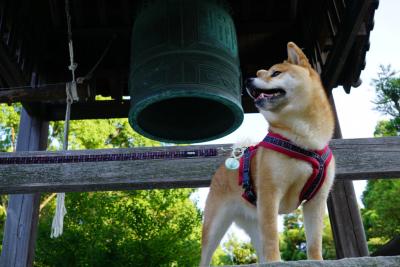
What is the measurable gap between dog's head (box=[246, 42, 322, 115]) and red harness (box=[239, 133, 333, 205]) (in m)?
0.14

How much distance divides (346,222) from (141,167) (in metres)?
1.77

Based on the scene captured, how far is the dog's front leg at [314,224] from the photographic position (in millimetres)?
1854

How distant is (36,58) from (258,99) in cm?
247

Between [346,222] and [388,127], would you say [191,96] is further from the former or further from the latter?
[388,127]

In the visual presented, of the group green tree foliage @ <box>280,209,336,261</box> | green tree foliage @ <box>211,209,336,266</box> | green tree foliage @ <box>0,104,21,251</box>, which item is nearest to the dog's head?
green tree foliage @ <box>0,104,21,251</box>

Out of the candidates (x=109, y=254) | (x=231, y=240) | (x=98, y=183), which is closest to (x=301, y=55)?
(x=98, y=183)

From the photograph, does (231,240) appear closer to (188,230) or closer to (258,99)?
(188,230)

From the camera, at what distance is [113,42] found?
3826mm

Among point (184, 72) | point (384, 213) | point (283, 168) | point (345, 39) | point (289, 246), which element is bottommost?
point (283, 168)

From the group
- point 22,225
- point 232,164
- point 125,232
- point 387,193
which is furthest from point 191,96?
point 387,193

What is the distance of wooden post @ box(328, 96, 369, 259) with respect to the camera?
3.25 meters

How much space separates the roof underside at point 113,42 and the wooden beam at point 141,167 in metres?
0.77

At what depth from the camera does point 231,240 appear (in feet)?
52.1

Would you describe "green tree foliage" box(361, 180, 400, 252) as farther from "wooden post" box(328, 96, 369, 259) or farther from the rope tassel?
the rope tassel
